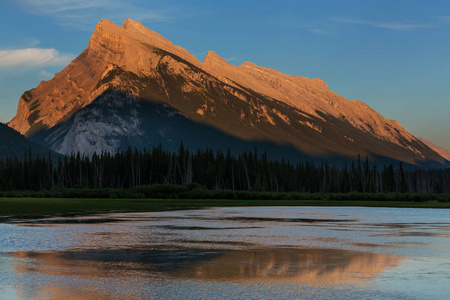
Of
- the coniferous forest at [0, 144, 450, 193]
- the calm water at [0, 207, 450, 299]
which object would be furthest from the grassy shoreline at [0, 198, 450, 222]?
the coniferous forest at [0, 144, 450, 193]

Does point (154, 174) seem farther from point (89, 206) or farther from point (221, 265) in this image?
point (221, 265)

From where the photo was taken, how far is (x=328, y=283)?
1856 centimetres

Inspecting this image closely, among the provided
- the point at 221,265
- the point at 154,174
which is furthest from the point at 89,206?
the point at 154,174

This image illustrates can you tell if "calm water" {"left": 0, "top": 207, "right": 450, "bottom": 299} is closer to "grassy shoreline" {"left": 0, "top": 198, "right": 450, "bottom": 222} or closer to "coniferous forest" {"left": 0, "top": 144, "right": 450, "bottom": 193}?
"grassy shoreline" {"left": 0, "top": 198, "right": 450, "bottom": 222}

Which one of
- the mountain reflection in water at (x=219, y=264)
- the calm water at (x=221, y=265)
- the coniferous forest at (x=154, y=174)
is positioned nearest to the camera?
the calm water at (x=221, y=265)

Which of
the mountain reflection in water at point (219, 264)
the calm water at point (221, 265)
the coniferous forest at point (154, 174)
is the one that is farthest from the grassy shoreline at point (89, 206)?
the coniferous forest at point (154, 174)

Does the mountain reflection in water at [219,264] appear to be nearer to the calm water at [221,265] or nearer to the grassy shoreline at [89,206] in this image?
the calm water at [221,265]

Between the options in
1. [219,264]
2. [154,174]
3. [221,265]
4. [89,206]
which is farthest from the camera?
[154,174]

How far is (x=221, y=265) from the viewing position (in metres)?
22.3

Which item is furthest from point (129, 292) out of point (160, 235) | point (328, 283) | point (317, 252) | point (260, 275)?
point (160, 235)

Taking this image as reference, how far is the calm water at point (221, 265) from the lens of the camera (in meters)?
17.2

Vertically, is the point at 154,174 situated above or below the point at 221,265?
above

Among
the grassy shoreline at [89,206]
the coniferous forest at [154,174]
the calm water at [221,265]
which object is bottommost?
the calm water at [221,265]

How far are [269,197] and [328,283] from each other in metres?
106
